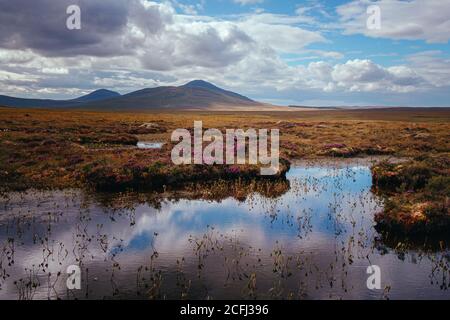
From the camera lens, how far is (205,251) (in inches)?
643

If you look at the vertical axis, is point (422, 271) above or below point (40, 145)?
below

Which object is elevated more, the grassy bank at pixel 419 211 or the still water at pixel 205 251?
the grassy bank at pixel 419 211

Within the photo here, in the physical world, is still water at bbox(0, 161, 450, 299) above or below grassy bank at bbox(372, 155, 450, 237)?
below

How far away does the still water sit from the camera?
13047mm

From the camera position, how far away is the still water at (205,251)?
42.8ft

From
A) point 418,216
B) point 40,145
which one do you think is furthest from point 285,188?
point 40,145

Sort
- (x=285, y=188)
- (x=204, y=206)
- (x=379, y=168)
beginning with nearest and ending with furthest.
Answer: (x=204, y=206) < (x=285, y=188) < (x=379, y=168)

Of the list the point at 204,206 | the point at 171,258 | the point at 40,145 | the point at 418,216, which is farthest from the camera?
the point at 40,145

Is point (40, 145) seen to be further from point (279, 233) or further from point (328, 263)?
point (328, 263)

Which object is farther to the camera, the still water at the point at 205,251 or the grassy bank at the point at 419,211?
the grassy bank at the point at 419,211

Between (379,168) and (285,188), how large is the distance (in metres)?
8.20

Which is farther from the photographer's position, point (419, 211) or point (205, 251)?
point (419, 211)

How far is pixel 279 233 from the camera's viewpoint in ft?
61.8

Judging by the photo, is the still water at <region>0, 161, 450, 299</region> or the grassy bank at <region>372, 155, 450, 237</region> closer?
the still water at <region>0, 161, 450, 299</region>
